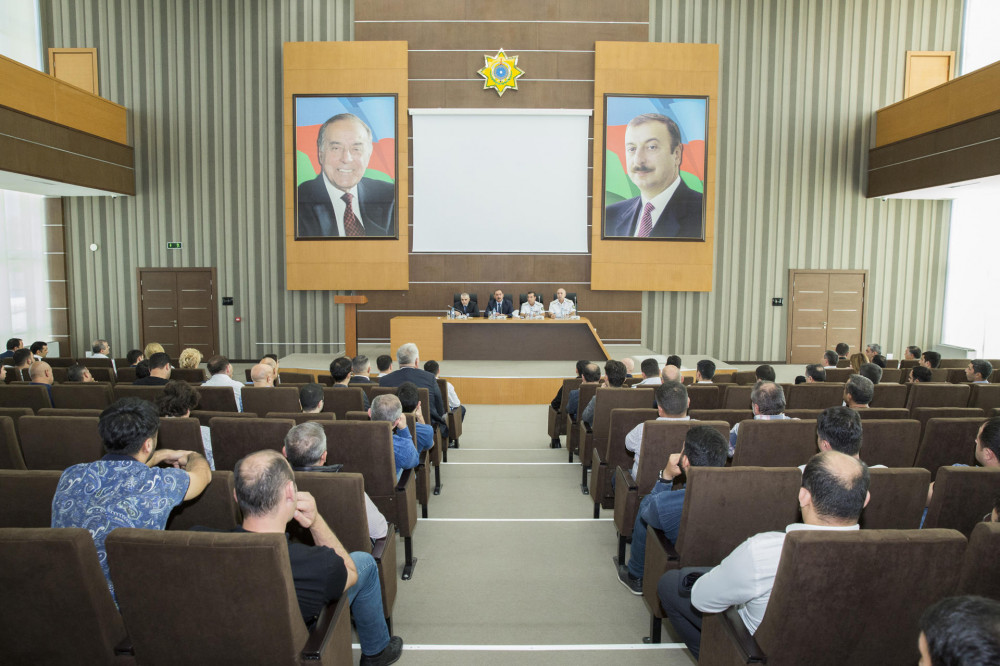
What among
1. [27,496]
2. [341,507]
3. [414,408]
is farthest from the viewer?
[414,408]

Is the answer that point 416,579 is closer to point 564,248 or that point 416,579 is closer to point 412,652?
point 412,652

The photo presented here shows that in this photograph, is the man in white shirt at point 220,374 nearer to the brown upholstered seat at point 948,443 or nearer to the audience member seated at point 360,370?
the audience member seated at point 360,370

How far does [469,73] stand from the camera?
32.7ft

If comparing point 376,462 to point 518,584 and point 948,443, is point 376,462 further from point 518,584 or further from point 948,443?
point 948,443

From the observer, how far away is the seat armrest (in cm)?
166

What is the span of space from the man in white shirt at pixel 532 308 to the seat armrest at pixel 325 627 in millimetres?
7587

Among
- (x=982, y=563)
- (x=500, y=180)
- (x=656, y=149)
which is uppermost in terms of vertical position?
(x=656, y=149)

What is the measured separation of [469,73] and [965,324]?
944cm

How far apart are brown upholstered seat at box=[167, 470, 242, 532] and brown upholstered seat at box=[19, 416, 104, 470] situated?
104 centimetres

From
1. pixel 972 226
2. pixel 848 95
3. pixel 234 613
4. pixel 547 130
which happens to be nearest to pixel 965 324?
pixel 972 226

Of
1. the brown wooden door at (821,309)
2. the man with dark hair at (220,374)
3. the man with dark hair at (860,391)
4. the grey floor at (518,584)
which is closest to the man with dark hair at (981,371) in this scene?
the man with dark hair at (860,391)

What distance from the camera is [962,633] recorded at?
1.00 metres

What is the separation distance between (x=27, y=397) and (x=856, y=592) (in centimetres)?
492

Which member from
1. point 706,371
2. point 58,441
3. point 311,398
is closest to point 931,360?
point 706,371
